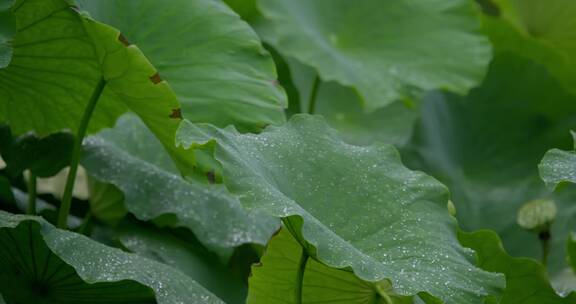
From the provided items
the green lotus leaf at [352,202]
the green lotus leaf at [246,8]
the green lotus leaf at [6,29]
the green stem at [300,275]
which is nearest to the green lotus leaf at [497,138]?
the green lotus leaf at [246,8]

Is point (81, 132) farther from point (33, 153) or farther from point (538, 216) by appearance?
point (538, 216)

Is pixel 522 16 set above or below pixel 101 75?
below

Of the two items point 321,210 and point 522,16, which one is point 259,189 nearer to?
point 321,210

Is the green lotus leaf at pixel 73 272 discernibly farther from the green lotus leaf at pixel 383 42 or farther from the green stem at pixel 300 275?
the green lotus leaf at pixel 383 42

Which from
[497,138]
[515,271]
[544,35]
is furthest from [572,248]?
[544,35]

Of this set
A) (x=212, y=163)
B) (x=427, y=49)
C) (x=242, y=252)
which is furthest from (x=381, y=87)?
(x=212, y=163)

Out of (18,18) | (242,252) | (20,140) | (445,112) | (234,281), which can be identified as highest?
(18,18)
